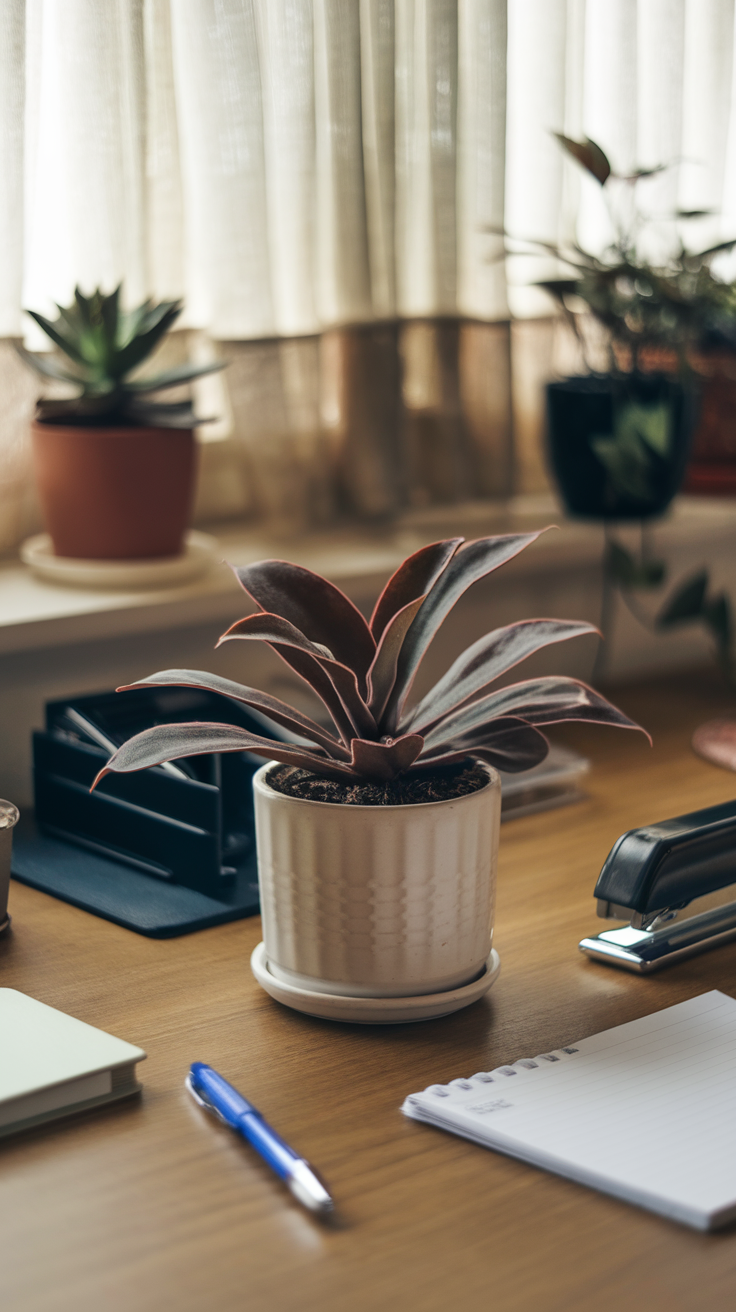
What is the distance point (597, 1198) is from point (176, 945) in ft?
1.16

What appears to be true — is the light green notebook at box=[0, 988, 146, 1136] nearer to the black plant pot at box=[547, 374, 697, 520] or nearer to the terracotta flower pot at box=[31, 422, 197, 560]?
the terracotta flower pot at box=[31, 422, 197, 560]

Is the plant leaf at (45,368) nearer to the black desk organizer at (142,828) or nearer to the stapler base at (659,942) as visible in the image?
A: the black desk organizer at (142,828)

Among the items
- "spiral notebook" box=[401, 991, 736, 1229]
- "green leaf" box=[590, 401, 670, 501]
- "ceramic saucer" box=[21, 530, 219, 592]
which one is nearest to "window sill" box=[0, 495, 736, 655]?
"ceramic saucer" box=[21, 530, 219, 592]

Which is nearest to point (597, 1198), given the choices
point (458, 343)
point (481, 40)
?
point (458, 343)

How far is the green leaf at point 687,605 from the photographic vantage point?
1463 millimetres

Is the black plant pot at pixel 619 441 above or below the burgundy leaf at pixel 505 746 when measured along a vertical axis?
above

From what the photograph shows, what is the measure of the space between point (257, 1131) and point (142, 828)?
0.37m

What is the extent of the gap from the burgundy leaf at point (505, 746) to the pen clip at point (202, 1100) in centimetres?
21

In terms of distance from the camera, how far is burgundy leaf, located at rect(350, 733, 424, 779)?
0.70 metres

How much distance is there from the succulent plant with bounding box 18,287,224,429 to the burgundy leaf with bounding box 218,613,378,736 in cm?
49

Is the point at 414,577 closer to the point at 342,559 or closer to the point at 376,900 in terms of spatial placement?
the point at 376,900

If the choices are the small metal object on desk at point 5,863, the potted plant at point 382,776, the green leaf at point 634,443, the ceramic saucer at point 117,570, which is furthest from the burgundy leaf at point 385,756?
the green leaf at point 634,443

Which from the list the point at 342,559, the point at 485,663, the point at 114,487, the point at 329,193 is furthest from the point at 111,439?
the point at 485,663

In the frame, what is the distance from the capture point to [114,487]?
3.79 ft
